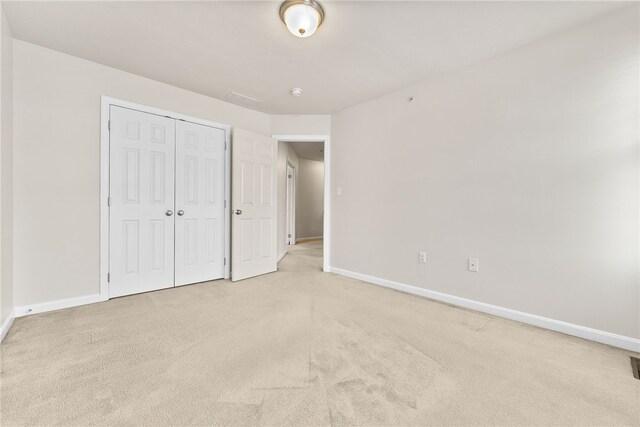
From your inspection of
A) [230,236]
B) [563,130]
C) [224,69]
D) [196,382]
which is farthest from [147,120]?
[563,130]

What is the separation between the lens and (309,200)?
815cm

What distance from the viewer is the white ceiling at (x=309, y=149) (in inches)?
240

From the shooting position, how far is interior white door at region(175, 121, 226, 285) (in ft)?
10.5

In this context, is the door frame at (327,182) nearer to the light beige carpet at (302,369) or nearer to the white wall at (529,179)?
the white wall at (529,179)

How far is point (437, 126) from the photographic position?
2.87 m

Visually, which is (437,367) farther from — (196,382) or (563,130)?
(563,130)

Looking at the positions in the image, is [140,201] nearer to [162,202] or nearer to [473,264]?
[162,202]

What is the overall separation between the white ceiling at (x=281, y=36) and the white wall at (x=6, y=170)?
241mm

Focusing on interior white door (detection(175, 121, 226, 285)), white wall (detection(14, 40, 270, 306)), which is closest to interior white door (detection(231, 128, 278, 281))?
interior white door (detection(175, 121, 226, 285))

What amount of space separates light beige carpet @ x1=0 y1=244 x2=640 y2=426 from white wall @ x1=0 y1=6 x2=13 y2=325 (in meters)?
0.35

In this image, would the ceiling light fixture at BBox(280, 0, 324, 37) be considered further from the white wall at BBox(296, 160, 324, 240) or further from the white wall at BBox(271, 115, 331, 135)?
the white wall at BBox(296, 160, 324, 240)

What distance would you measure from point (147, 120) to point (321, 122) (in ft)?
7.59

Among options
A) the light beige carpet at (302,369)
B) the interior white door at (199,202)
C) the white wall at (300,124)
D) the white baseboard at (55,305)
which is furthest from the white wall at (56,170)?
the white wall at (300,124)

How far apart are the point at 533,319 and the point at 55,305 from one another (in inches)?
170
